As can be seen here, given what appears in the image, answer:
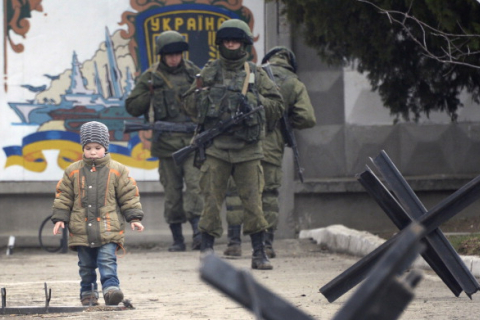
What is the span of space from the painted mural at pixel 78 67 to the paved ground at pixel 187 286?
1.34m

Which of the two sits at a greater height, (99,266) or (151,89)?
(151,89)

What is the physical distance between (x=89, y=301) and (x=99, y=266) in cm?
21

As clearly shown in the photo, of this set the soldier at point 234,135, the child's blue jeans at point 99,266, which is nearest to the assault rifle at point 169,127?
the soldier at point 234,135

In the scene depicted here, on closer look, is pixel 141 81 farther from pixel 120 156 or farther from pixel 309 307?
pixel 309 307

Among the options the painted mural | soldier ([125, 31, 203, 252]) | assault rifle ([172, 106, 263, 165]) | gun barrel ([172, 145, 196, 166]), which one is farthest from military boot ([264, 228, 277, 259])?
the painted mural

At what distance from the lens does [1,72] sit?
1177cm

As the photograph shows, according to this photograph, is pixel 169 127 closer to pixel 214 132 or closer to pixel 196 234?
pixel 196 234

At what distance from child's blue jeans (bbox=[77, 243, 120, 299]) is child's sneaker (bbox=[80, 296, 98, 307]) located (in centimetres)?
3

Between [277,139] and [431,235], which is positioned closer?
[431,235]

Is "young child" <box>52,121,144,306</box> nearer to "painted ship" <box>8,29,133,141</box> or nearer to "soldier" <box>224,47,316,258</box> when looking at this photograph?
"soldier" <box>224,47,316,258</box>

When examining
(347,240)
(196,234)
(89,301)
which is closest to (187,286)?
(89,301)

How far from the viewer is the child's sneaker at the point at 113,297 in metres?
5.72

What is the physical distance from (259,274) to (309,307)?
7.26 ft

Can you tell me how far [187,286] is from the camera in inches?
278
